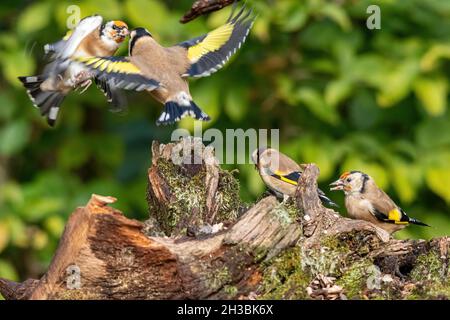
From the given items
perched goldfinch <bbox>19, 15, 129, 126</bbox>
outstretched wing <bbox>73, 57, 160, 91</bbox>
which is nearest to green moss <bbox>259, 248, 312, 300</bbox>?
outstretched wing <bbox>73, 57, 160, 91</bbox>

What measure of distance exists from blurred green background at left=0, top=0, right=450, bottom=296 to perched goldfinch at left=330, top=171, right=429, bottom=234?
1.83 metres

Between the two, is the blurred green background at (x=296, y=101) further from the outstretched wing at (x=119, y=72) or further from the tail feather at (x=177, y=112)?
the outstretched wing at (x=119, y=72)

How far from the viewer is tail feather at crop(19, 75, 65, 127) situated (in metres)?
Answer: 5.37

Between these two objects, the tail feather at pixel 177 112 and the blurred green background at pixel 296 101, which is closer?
the tail feather at pixel 177 112

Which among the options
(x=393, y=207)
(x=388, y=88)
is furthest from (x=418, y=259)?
(x=388, y=88)

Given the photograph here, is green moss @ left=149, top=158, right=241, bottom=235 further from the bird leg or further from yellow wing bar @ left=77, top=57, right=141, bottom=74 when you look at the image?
the bird leg

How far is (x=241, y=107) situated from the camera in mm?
8031

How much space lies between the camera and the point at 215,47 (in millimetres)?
5133

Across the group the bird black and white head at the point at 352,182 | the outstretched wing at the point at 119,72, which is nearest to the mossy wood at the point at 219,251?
the outstretched wing at the point at 119,72

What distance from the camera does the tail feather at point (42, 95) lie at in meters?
5.37

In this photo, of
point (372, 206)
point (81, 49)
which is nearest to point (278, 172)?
point (372, 206)

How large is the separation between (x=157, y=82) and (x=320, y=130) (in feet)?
12.0

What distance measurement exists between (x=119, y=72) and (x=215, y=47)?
2.33 feet

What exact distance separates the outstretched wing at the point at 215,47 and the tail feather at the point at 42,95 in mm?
831
